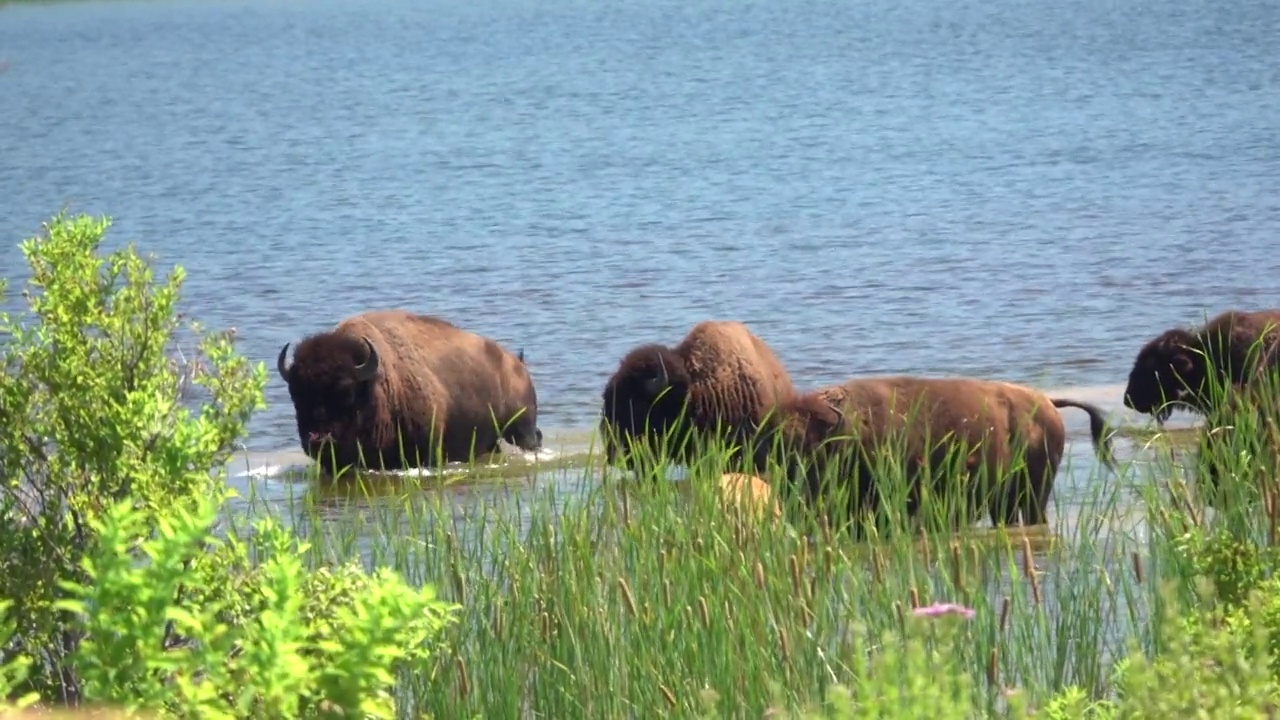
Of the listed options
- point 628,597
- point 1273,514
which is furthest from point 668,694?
point 1273,514

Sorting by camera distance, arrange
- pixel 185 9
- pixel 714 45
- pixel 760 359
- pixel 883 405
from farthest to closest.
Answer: pixel 185 9 → pixel 714 45 → pixel 760 359 → pixel 883 405

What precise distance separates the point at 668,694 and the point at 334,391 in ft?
26.6

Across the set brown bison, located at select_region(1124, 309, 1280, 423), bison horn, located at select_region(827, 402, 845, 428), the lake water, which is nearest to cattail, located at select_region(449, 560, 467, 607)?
bison horn, located at select_region(827, 402, 845, 428)

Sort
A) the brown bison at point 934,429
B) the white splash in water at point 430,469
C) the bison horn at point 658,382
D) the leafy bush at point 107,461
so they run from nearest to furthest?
the leafy bush at point 107,461, the brown bison at point 934,429, the bison horn at point 658,382, the white splash in water at point 430,469

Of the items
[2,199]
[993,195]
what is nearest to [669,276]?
[993,195]

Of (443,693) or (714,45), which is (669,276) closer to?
(443,693)

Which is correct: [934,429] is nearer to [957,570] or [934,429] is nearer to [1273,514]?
[1273,514]

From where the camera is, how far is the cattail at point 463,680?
6320 millimetres

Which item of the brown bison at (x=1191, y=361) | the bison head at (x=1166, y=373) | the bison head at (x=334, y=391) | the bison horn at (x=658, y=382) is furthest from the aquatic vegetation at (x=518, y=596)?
the bison head at (x=334, y=391)

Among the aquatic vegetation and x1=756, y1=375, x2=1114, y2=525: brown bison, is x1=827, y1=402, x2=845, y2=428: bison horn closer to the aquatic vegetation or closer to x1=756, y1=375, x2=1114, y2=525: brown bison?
x1=756, y1=375, x2=1114, y2=525: brown bison

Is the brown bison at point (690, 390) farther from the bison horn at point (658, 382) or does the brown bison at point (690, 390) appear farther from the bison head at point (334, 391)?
the bison head at point (334, 391)

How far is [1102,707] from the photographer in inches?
235

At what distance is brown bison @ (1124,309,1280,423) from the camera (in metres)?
12.0

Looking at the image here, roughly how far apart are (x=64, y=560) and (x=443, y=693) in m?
1.27
